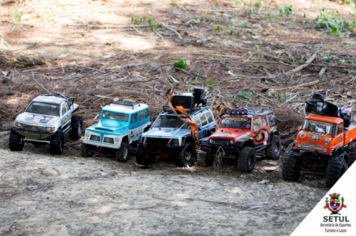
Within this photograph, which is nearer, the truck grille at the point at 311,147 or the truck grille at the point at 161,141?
the truck grille at the point at 311,147

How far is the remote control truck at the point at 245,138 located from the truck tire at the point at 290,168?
107cm

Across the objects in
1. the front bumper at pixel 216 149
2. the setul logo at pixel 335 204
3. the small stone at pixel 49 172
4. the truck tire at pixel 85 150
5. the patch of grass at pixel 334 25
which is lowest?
the truck tire at pixel 85 150

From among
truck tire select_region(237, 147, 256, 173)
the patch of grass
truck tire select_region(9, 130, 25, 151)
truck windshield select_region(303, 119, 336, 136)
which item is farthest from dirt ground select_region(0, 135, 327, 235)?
the patch of grass

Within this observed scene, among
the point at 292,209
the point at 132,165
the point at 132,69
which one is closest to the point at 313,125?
the point at 292,209

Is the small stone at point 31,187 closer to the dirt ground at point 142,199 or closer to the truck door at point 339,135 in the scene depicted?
the dirt ground at point 142,199

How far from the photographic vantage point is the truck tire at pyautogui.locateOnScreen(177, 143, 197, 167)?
11.1m

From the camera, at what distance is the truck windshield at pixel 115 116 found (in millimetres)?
12359

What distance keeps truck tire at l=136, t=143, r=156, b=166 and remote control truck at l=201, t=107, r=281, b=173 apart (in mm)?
1663

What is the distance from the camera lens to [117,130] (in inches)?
468

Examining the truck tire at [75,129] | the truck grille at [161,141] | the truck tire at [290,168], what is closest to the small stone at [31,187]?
the truck grille at [161,141]

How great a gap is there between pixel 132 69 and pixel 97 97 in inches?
153

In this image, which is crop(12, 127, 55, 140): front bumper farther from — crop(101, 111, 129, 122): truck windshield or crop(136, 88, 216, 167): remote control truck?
crop(136, 88, 216, 167): remote control truck

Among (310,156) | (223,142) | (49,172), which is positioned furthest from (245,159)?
(49,172)

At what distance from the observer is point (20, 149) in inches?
483
